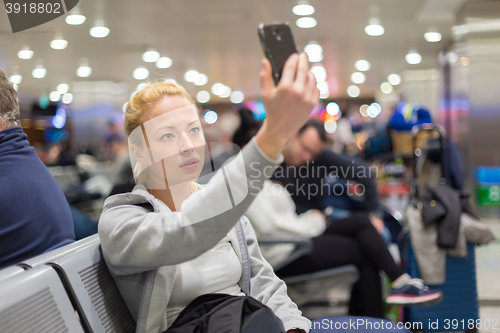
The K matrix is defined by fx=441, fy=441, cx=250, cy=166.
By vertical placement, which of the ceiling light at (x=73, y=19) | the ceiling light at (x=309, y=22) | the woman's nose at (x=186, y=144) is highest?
the ceiling light at (x=73, y=19)

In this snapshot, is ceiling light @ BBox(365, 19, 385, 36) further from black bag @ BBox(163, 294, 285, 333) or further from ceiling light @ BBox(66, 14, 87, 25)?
black bag @ BBox(163, 294, 285, 333)

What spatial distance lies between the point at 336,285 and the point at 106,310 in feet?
5.46

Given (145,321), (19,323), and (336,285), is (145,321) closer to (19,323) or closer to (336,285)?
(19,323)

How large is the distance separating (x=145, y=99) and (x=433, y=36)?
7408 millimetres

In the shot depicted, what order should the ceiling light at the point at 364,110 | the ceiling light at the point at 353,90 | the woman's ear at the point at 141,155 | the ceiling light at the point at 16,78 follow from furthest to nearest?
the ceiling light at the point at 364,110 → the ceiling light at the point at 353,90 → the ceiling light at the point at 16,78 → the woman's ear at the point at 141,155

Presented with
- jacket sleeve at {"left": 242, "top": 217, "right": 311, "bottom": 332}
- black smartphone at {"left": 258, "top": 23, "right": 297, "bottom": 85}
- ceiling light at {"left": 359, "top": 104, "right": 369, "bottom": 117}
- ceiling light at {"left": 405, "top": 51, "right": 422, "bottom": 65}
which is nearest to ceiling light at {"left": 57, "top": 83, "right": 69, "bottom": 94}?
jacket sleeve at {"left": 242, "top": 217, "right": 311, "bottom": 332}

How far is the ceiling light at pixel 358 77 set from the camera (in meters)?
12.9

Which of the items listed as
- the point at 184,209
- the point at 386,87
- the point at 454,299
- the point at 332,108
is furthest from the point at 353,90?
the point at 184,209

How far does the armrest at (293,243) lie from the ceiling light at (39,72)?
4.00 ft

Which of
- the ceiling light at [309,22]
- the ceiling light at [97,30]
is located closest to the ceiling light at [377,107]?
the ceiling light at [309,22]

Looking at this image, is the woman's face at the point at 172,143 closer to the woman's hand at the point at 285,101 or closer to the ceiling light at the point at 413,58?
the woman's hand at the point at 285,101

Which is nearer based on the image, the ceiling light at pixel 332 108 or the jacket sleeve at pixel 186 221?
the jacket sleeve at pixel 186 221

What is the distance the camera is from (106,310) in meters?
0.97

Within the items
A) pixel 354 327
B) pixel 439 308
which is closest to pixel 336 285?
pixel 439 308
